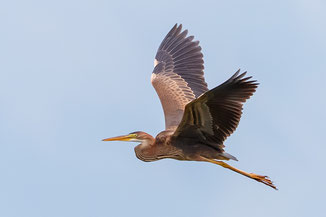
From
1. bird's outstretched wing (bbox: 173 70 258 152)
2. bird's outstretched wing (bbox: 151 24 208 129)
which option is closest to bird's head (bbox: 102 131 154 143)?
bird's outstretched wing (bbox: 173 70 258 152)

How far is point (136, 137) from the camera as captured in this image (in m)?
10.7

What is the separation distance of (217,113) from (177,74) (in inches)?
146

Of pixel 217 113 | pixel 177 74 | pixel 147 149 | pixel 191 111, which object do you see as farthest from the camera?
pixel 177 74

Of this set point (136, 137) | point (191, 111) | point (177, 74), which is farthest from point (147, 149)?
point (177, 74)

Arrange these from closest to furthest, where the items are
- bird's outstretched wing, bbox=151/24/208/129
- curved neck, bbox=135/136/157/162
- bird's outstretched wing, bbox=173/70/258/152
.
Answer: bird's outstretched wing, bbox=173/70/258/152, curved neck, bbox=135/136/157/162, bird's outstretched wing, bbox=151/24/208/129

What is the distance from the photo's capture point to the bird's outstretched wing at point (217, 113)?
918cm

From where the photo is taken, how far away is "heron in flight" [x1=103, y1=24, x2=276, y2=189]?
934 cm

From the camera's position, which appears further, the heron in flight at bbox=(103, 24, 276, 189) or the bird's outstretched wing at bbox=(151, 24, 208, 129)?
the bird's outstretched wing at bbox=(151, 24, 208, 129)

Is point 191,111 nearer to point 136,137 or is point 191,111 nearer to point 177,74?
point 136,137

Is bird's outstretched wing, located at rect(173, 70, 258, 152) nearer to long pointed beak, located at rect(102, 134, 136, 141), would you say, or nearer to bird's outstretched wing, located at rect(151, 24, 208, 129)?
long pointed beak, located at rect(102, 134, 136, 141)

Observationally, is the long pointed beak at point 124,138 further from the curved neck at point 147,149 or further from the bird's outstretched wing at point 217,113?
the bird's outstretched wing at point 217,113

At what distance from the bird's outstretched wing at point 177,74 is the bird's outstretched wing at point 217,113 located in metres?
1.16

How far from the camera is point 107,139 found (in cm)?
1064

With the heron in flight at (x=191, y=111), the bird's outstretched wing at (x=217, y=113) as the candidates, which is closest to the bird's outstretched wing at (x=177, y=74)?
the heron in flight at (x=191, y=111)
